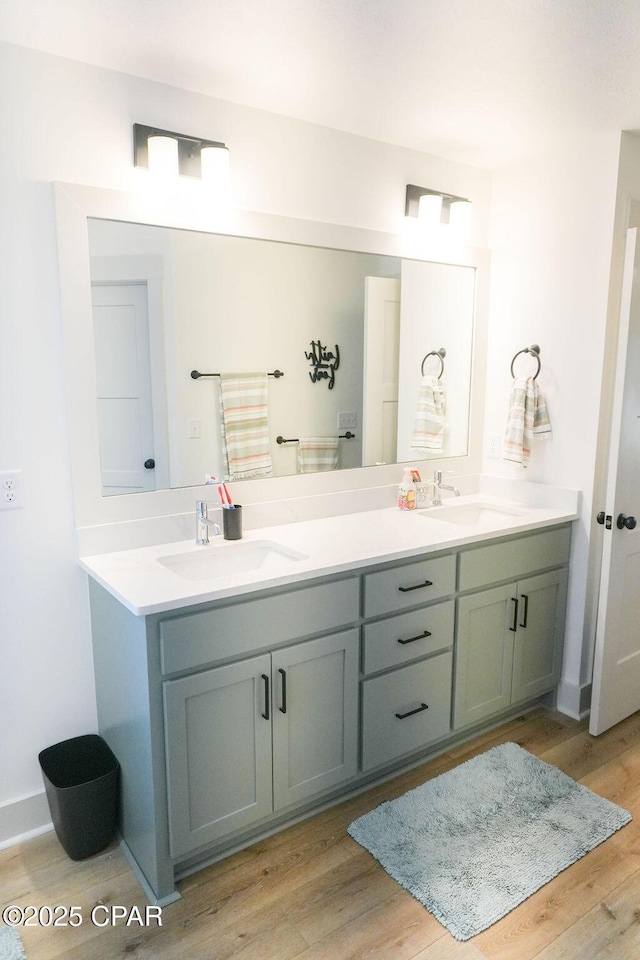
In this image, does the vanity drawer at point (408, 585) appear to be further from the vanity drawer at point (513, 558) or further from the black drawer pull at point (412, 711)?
the black drawer pull at point (412, 711)

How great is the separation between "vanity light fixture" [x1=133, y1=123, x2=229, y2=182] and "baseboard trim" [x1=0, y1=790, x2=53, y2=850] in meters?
1.98

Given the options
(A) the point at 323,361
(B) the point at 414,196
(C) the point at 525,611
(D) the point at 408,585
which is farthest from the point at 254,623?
(B) the point at 414,196

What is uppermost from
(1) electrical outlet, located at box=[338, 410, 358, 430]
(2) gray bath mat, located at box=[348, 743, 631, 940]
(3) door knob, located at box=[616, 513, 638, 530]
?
(1) electrical outlet, located at box=[338, 410, 358, 430]

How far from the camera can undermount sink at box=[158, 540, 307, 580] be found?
2.06m

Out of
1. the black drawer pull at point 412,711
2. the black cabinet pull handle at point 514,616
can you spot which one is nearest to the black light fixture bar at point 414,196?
the black cabinet pull handle at point 514,616

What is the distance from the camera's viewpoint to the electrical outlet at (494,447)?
117 inches

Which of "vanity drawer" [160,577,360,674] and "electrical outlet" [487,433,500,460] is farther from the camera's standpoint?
"electrical outlet" [487,433,500,460]

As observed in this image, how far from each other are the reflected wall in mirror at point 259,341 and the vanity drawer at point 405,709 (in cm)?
83

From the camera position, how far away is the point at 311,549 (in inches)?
82.8

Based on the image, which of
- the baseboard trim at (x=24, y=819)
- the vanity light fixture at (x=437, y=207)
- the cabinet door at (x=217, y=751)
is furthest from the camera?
the vanity light fixture at (x=437, y=207)

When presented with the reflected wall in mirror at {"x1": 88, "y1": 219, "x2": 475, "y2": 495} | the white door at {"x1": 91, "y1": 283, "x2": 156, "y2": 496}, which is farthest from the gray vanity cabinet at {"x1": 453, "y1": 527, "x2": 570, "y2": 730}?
the white door at {"x1": 91, "y1": 283, "x2": 156, "y2": 496}

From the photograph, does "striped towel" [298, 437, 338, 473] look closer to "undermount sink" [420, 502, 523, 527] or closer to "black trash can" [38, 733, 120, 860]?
"undermount sink" [420, 502, 523, 527]

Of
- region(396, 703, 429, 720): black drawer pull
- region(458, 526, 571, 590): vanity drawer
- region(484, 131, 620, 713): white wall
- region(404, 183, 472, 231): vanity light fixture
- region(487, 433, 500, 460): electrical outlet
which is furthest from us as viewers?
region(487, 433, 500, 460): electrical outlet

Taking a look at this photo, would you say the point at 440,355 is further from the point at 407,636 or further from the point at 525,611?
the point at 407,636
